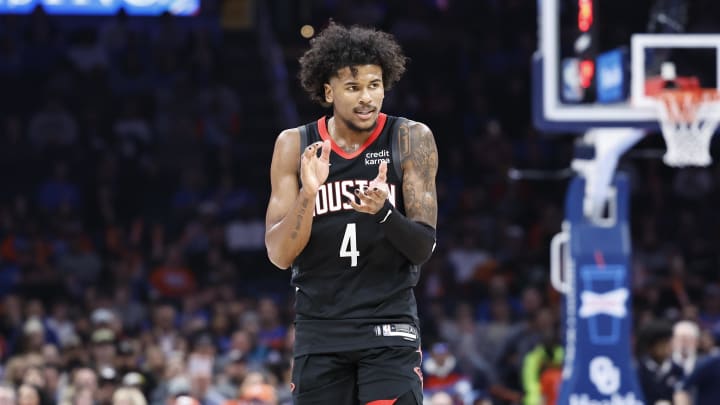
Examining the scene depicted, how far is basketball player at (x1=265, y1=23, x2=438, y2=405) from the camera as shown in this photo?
15.0 feet

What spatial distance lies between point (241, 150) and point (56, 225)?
128 inches

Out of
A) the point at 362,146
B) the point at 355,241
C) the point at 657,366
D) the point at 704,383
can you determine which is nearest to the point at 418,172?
the point at 362,146

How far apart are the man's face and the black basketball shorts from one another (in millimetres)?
868

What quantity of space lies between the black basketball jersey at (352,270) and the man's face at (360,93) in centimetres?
12

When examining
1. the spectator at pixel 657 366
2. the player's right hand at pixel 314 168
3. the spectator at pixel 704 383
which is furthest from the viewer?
the spectator at pixel 657 366

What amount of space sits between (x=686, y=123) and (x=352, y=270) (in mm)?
5890

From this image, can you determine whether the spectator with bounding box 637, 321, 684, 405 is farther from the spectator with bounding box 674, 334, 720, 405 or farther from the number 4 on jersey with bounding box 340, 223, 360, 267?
the number 4 on jersey with bounding box 340, 223, 360, 267

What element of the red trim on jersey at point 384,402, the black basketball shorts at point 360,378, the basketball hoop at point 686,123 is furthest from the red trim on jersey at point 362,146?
the basketball hoop at point 686,123

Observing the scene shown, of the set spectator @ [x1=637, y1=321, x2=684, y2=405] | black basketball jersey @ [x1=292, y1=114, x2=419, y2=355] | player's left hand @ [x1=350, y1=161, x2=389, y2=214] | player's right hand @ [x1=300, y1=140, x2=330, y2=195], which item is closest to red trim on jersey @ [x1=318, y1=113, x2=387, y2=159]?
black basketball jersey @ [x1=292, y1=114, x2=419, y2=355]

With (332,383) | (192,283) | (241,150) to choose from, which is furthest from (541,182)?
(332,383)

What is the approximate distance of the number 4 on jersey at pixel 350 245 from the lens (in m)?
4.59

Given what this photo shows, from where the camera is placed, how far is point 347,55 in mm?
4648

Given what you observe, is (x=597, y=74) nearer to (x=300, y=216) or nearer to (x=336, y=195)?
(x=336, y=195)

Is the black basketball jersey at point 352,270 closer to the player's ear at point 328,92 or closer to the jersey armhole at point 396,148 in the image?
the jersey armhole at point 396,148
